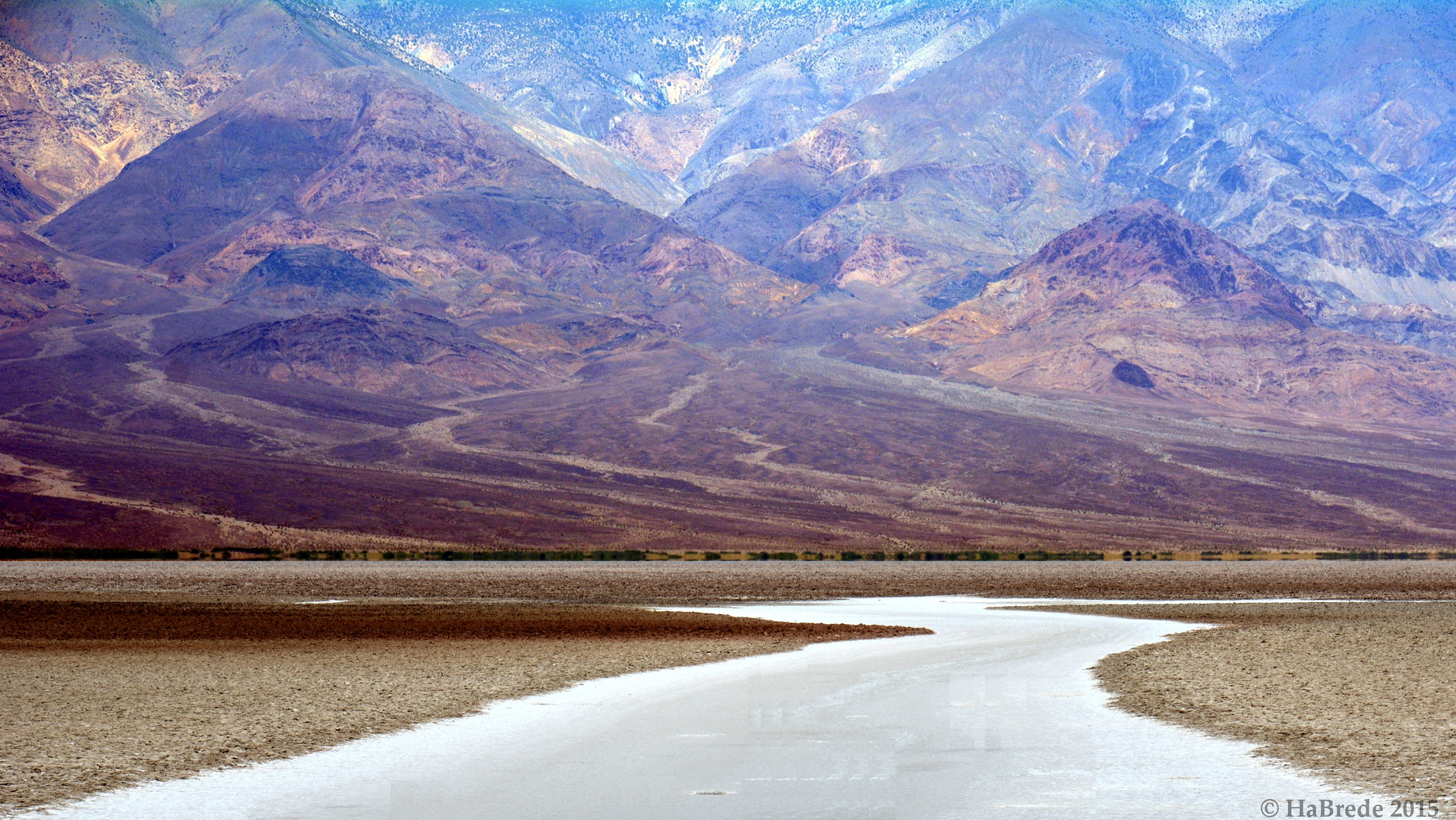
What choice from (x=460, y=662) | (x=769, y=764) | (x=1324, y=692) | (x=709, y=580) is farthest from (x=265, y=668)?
(x=709, y=580)

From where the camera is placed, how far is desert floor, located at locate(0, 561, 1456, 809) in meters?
19.5

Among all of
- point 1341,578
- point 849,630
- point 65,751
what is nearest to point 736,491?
point 1341,578

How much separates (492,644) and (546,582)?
148 ft

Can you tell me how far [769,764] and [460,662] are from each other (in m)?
15.8

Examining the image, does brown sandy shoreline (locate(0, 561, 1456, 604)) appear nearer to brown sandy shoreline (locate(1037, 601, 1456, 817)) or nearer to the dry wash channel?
the dry wash channel

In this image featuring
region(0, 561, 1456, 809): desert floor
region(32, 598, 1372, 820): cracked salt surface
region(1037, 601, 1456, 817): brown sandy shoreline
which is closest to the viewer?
region(32, 598, 1372, 820): cracked salt surface

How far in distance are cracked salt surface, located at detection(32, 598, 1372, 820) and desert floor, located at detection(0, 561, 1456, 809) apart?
3.53 feet

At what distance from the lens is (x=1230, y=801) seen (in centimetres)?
1555

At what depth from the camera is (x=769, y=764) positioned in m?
18.4

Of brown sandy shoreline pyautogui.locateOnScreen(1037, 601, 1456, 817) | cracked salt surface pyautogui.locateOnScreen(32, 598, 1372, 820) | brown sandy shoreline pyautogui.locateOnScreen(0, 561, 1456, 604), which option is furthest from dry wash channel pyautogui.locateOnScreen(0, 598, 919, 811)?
brown sandy shoreline pyautogui.locateOnScreen(0, 561, 1456, 604)

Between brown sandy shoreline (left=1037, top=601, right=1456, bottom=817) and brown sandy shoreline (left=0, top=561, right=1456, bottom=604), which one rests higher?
brown sandy shoreline (left=0, top=561, right=1456, bottom=604)

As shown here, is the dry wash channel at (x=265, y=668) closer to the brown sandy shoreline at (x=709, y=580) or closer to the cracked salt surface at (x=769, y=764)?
the cracked salt surface at (x=769, y=764)

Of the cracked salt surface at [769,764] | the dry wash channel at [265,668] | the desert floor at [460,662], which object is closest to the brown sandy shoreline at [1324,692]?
the desert floor at [460,662]

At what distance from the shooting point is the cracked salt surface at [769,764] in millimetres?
15586
